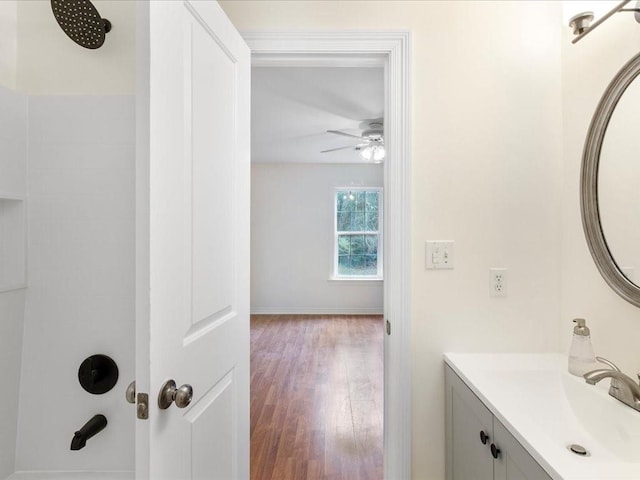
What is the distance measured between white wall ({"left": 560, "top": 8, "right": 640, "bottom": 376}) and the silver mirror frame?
43mm

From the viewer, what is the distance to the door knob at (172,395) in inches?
32.9

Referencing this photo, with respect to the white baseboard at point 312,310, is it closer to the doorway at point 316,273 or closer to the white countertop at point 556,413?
the doorway at point 316,273

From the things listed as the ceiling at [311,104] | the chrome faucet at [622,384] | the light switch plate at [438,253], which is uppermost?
the ceiling at [311,104]

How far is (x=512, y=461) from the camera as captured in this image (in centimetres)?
94

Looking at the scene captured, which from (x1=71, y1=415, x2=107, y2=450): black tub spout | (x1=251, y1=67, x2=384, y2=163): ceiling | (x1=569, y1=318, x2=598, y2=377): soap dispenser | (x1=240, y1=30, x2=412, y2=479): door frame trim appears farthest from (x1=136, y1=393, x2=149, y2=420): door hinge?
(x1=251, y1=67, x2=384, y2=163): ceiling

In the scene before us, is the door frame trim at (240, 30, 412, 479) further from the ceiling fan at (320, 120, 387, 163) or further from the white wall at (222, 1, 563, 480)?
the ceiling fan at (320, 120, 387, 163)

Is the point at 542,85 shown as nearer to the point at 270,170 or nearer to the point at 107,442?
the point at 107,442

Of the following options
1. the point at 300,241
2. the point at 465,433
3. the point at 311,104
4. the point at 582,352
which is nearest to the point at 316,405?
the point at 465,433

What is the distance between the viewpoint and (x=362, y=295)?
604 cm

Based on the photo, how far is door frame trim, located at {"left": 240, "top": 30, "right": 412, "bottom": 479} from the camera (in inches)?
57.8

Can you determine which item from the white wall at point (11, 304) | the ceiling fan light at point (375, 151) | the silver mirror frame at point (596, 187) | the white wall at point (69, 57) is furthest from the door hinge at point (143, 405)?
the ceiling fan light at point (375, 151)

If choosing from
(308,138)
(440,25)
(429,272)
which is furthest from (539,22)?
(308,138)

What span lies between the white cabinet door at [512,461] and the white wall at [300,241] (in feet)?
16.3

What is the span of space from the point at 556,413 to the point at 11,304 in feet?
6.22
